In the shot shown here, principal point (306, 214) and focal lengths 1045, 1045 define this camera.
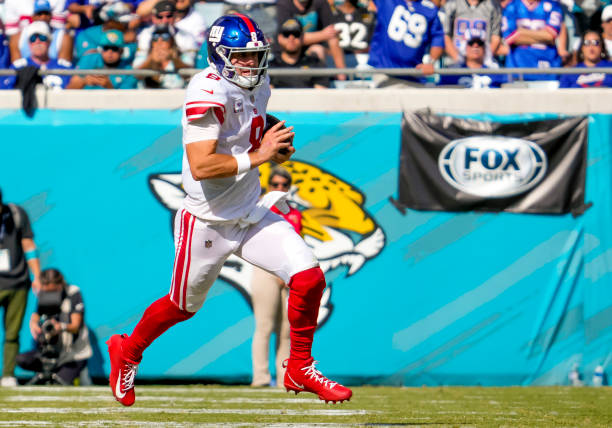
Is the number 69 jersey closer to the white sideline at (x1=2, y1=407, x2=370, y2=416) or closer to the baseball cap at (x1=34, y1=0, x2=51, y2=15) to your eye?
the white sideline at (x1=2, y1=407, x2=370, y2=416)

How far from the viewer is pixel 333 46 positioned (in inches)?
385

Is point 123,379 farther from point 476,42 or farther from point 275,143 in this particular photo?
point 476,42

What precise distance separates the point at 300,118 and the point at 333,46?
1059 millimetres

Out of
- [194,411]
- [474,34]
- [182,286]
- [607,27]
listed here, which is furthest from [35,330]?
[607,27]

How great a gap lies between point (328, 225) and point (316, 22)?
2.08m

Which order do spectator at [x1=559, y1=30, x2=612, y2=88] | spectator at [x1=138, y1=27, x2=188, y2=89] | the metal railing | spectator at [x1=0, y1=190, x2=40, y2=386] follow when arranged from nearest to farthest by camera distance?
the metal railing < spectator at [x1=0, y1=190, x2=40, y2=386] < spectator at [x1=559, y1=30, x2=612, y2=88] < spectator at [x1=138, y1=27, x2=188, y2=89]

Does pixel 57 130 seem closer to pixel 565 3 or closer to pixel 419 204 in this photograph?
pixel 419 204

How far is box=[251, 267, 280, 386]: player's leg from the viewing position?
8445 mm

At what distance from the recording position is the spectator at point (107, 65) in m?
9.52

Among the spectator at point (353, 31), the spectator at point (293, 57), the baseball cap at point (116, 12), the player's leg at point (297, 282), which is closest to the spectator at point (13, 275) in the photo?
the baseball cap at point (116, 12)

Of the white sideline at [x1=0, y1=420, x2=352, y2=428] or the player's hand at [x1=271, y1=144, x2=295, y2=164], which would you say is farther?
the white sideline at [x1=0, y1=420, x2=352, y2=428]

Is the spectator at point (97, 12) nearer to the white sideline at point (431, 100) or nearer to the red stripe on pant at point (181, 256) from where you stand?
the white sideline at point (431, 100)

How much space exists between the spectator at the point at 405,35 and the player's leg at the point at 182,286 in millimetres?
4722

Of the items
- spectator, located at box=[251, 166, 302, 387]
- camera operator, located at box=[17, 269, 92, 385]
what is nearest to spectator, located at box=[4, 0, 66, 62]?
camera operator, located at box=[17, 269, 92, 385]
